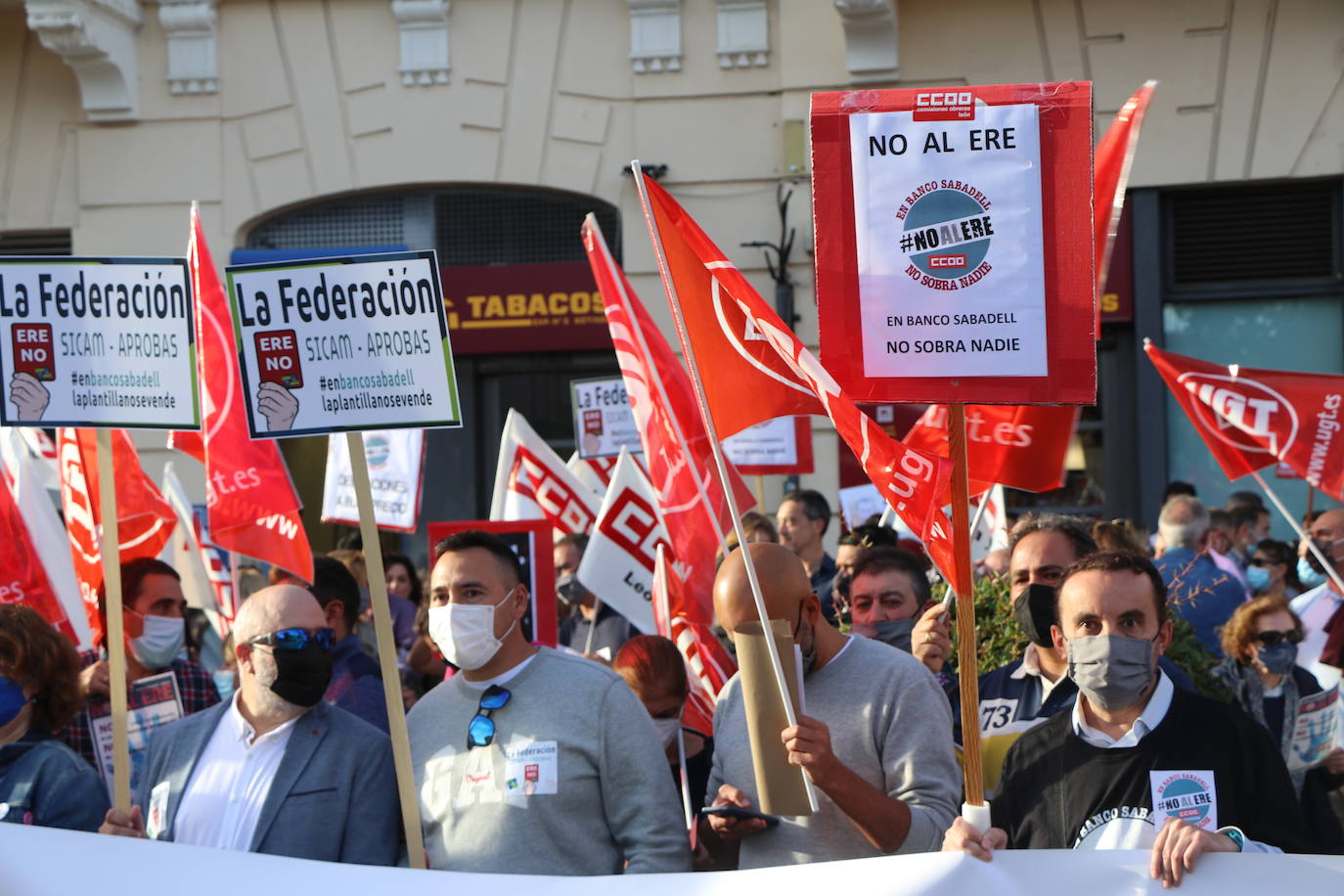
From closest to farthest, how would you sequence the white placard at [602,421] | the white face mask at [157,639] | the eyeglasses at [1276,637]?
1. the eyeglasses at [1276,637]
2. the white face mask at [157,639]
3. the white placard at [602,421]

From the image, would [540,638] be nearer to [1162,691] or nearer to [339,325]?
[339,325]

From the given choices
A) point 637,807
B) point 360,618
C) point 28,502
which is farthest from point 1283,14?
point 637,807

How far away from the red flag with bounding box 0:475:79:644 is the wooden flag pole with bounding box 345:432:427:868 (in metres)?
2.62

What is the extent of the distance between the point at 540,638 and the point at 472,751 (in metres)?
1.89

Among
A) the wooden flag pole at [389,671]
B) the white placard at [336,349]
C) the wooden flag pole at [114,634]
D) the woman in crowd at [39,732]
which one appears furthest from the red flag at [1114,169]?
the woman in crowd at [39,732]

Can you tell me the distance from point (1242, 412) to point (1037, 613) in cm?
234

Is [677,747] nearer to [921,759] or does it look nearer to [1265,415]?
[921,759]

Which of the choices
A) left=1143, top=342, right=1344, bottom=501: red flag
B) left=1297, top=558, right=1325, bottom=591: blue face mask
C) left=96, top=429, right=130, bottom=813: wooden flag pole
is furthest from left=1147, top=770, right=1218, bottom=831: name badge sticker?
left=1297, top=558, right=1325, bottom=591: blue face mask

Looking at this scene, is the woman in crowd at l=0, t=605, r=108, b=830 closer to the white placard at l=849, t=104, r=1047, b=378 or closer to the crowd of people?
the crowd of people

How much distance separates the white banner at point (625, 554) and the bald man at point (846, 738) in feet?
8.69

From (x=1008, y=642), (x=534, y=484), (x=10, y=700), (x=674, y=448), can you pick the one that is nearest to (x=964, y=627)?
(x=1008, y=642)

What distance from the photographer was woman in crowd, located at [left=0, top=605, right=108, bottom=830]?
413 centimetres

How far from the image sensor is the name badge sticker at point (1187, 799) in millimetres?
3283

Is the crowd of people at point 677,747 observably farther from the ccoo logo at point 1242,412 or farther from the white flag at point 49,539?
the white flag at point 49,539
